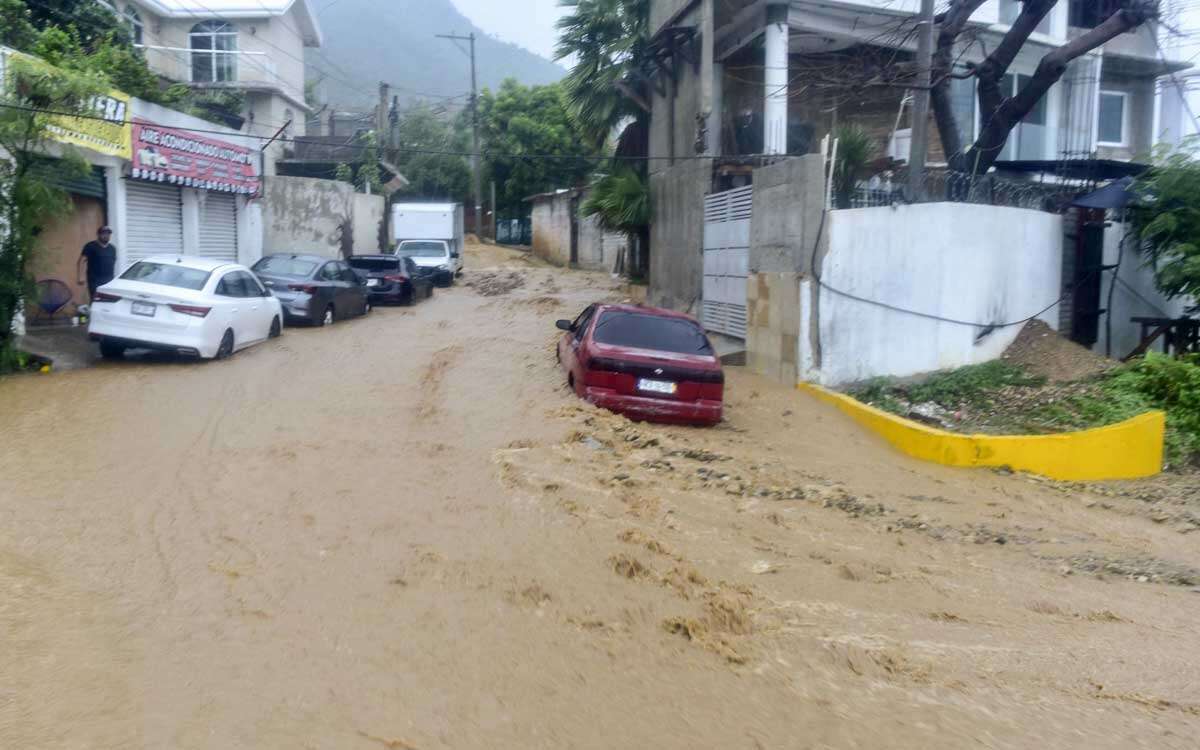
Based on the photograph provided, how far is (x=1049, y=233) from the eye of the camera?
1697 centimetres

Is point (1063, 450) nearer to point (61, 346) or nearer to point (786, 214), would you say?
point (786, 214)

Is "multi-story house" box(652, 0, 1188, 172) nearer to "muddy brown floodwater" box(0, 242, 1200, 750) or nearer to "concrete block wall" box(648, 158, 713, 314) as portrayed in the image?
"concrete block wall" box(648, 158, 713, 314)

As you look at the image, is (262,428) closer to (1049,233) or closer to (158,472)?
(158,472)

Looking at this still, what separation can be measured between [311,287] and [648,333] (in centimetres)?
898

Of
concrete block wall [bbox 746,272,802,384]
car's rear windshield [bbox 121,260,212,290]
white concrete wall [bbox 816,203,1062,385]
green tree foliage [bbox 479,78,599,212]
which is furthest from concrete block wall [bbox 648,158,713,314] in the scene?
green tree foliage [bbox 479,78,599,212]

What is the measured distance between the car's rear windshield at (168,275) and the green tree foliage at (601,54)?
38.9ft

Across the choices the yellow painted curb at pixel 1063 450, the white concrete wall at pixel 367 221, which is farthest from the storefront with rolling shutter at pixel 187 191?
the yellow painted curb at pixel 1063 450

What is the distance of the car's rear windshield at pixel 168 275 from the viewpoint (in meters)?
14.2

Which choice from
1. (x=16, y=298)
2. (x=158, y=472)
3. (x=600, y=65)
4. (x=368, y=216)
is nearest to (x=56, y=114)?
(x=16, y=298)

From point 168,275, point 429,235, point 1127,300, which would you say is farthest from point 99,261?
point 429,235

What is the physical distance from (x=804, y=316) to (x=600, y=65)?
11953 millimetres

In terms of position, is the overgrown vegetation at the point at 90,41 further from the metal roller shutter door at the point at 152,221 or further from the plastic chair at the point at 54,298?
the plastic chair at the point at 54,298

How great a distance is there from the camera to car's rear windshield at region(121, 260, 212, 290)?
46.6 ft

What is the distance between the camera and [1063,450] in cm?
1201
